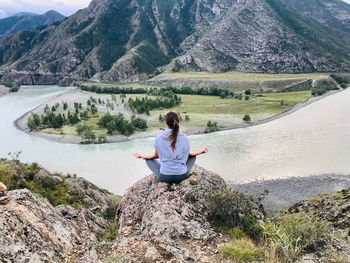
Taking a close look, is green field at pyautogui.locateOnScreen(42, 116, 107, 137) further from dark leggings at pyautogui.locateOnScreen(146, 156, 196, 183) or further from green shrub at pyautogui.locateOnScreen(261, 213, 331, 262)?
green shrub at pyautogui.locateOnScreen(261, 213, 331, 262)

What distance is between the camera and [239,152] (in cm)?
4953

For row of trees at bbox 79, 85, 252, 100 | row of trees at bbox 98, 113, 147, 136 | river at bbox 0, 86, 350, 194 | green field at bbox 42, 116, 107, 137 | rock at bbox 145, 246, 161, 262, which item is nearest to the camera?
rock at bbox 145, 246, 161, 262

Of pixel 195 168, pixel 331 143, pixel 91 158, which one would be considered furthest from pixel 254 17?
pixel 195 168

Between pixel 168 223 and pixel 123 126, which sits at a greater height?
pixel 168 223

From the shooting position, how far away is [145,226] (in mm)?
7031

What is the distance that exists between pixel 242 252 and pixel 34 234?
16.3ft

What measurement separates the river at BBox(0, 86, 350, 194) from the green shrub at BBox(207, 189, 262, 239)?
101ft

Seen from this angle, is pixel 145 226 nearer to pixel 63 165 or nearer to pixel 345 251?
pixel 345 251

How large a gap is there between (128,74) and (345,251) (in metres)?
200

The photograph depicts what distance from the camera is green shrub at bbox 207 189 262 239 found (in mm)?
7383

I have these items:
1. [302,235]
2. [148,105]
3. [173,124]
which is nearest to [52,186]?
[173,124]

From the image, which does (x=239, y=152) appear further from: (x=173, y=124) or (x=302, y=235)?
(x=302, y=235)

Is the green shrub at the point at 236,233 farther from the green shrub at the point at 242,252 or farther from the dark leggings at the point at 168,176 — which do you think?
the dark leggings at the point at 168,176

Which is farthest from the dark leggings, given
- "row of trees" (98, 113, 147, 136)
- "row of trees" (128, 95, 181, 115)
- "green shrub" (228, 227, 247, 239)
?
"row of trees" (128, 95, 181, 115)
